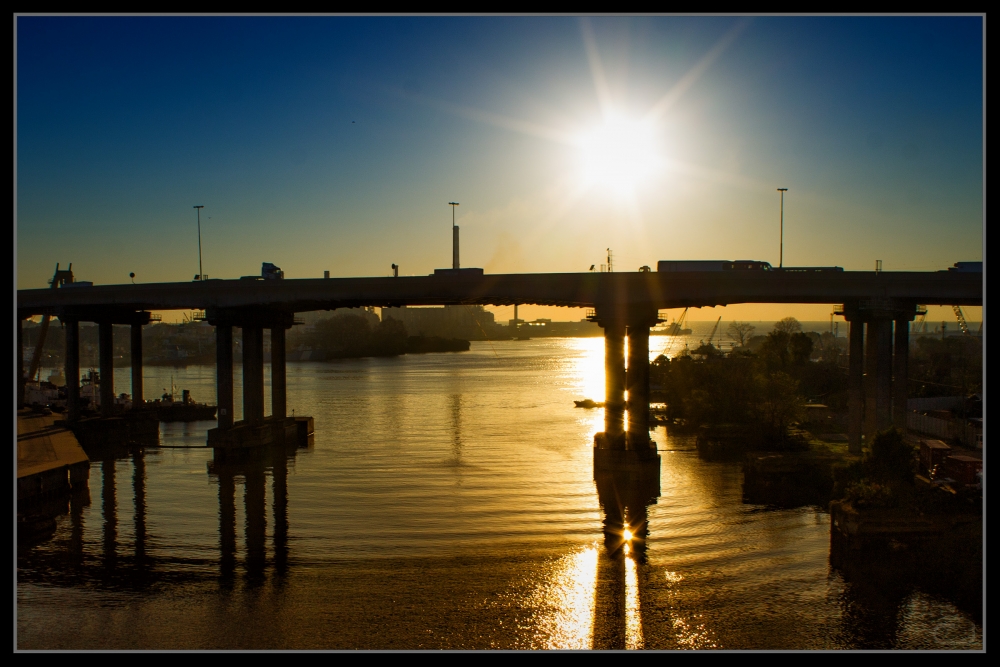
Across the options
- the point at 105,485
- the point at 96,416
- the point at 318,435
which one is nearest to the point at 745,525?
the point at 105,485

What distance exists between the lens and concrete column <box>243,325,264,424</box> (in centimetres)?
5131

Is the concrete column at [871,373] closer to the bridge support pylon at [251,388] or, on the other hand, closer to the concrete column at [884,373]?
the concrete column at [884,373]

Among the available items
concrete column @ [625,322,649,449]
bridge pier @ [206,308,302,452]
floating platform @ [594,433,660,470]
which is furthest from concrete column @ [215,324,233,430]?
concrete column @ [625,322,649,449]

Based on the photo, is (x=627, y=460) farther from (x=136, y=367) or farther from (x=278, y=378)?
(x=136, y=367)

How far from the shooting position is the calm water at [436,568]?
18.6 m

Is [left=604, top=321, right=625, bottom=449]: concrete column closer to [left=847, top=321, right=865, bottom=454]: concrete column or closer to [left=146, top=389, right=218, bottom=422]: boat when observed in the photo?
[left=847, top=321, right=865, bottom=454]: concrete column

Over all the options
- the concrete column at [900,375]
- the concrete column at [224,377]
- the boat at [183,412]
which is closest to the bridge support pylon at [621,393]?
the concrete column at [900,375]

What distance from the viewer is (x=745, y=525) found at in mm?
29234

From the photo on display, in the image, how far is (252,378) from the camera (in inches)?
2034

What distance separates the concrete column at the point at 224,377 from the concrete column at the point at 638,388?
25.3m

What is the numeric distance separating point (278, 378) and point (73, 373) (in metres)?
18.3

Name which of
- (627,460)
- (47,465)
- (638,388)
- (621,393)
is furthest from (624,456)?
(47,465)
